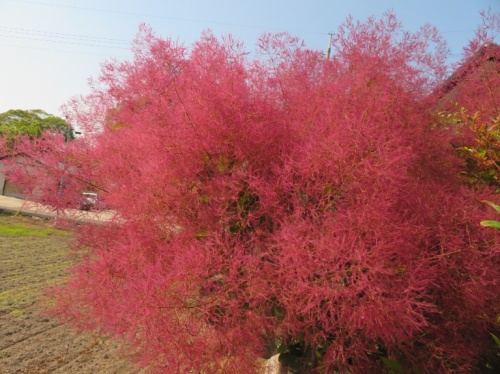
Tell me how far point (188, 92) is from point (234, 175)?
0.54 meters

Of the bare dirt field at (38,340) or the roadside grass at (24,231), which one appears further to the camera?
the roadside grass at (24,231)

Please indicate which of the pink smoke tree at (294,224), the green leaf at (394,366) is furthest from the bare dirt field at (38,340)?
the green leaf at (394,366)

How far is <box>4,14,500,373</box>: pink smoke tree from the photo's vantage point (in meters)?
1.88

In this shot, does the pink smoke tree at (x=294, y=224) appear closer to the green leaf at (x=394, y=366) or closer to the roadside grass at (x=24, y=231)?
the green leaf at (x=394, y=366)

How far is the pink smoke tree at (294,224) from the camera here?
188 cm

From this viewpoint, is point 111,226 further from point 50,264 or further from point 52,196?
point 50,264

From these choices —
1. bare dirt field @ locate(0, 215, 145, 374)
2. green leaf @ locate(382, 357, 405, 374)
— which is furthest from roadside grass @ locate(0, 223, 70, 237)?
green leaf @ locate(382, 357, 405, 374)

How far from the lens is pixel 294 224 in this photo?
202 centimetres

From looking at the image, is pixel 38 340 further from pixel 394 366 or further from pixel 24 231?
pixel 24 231

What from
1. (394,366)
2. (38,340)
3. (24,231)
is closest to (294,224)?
(394,366)

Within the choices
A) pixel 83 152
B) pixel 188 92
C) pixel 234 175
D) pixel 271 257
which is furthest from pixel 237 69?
pixel 83 152

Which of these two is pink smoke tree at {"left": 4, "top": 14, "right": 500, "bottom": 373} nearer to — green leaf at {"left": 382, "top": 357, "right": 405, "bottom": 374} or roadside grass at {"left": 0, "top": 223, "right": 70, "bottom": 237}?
green leaf at {"left": 382, "top": 357, "right": 405, "bottom": 374}

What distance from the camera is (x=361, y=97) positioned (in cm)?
232

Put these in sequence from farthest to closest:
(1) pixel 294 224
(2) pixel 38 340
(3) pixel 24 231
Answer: (3) pixel 24 231 < (2) pixel 38 340 < (1) pixel 294 224
